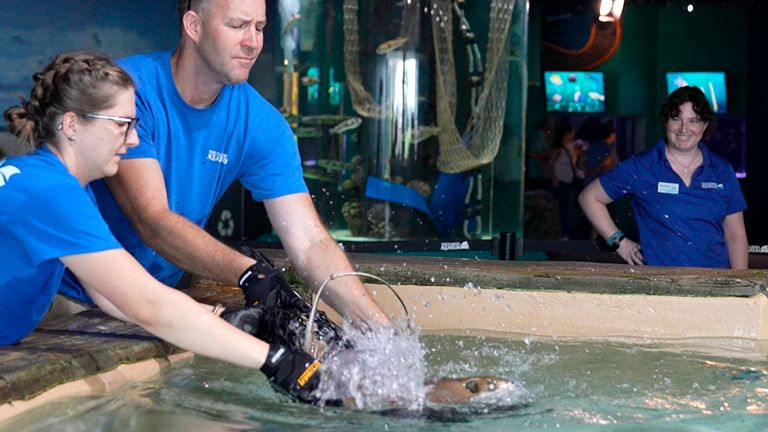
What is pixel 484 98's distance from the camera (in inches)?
292

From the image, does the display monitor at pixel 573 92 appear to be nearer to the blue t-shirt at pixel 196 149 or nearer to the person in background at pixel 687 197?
the person in background at pixel 687 197

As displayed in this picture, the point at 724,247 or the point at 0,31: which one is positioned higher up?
the point at 0,31

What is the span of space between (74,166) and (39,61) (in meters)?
4.15

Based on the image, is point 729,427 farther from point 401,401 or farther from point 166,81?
point 166,81

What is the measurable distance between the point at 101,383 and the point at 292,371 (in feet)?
1.84

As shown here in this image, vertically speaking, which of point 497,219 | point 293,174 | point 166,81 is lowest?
point 497,219

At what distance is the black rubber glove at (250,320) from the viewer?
2.96m

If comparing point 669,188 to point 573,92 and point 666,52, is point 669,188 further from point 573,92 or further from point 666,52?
point 666,52

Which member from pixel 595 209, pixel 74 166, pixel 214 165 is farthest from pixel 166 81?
pixel 595 209

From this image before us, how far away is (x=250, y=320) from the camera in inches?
118

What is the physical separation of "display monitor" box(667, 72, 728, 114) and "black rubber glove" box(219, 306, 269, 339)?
32.9 ft

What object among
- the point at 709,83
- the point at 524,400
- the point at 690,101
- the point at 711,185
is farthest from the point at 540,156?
the point at 524,400

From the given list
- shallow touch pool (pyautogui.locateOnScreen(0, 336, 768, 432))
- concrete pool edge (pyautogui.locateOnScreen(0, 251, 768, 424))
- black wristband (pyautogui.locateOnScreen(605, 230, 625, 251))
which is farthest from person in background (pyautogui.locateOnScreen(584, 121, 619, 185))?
shallow touch pool (pyautogui.locateOnScreen(0, 336, 768, 432))

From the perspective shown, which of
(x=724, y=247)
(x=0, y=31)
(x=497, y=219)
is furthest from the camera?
(x=497, y=219)
